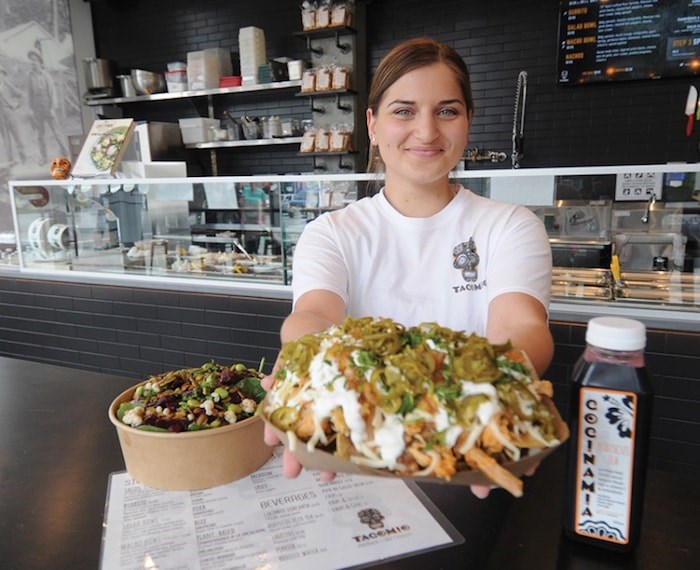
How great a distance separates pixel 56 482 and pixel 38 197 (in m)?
2.69

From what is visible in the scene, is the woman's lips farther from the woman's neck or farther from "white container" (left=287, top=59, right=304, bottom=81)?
"white container" (left=287, top=59, right=304, bottom=81)

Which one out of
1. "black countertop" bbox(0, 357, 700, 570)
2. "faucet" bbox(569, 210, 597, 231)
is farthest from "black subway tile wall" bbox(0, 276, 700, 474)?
"black countertop" bbox(0, 357, 700, 570)

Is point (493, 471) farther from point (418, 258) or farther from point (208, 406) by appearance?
point (418, 258)

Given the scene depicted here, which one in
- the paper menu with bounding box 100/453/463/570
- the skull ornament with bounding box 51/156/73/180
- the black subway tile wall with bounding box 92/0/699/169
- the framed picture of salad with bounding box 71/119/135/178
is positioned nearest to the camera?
the paper menu with bounding box 100/453/463/570

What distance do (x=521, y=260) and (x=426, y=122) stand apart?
376 mm

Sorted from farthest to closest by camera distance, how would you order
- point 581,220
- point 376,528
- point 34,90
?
point 34,90
point 581,220
point 376,528

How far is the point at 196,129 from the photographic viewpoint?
5.09 metres

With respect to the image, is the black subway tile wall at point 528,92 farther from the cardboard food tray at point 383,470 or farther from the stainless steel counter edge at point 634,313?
the cardboard food tray at point 383,470

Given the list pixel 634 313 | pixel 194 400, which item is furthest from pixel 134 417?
pixel 634 313

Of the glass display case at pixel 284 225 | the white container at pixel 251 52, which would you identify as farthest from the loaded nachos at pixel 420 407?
the white container at pixel 251 52

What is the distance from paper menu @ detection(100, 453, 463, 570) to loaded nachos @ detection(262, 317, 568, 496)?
0.23 metres

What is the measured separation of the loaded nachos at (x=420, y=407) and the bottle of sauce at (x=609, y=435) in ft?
0.21

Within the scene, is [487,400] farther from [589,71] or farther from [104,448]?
[589,71]

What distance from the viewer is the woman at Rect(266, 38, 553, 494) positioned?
1.24m
